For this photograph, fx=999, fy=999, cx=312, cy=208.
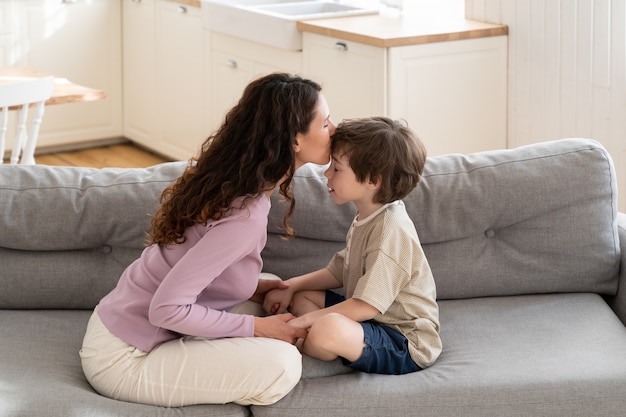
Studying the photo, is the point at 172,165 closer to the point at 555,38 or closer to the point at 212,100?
the point at 555,38

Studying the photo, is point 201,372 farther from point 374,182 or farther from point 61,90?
point 61,90

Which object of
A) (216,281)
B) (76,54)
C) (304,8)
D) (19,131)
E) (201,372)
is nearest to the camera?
(201,372)

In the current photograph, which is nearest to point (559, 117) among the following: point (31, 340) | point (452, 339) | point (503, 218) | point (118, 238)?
point (503, 218)

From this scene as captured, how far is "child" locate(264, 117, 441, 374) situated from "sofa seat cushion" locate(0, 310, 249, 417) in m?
0.28

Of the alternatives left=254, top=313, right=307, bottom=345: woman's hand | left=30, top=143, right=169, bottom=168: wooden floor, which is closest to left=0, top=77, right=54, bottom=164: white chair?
left=254, top=313, right=307, bottom=345: woman's hand

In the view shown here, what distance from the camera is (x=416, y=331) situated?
2.22 metres

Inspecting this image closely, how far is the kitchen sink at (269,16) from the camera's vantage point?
4262 mm

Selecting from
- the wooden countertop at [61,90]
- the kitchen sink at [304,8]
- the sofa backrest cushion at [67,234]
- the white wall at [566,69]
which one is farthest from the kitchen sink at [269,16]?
the sofa backrest cushion at [67,234]

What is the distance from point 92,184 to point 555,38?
2.12m

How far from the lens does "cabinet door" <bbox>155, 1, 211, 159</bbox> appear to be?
516cm

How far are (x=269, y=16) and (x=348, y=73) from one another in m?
0.54

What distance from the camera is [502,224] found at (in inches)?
100.0

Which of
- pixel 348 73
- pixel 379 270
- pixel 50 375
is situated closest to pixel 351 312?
pixel 379 270

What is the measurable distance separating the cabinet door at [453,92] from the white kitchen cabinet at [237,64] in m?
0.60
